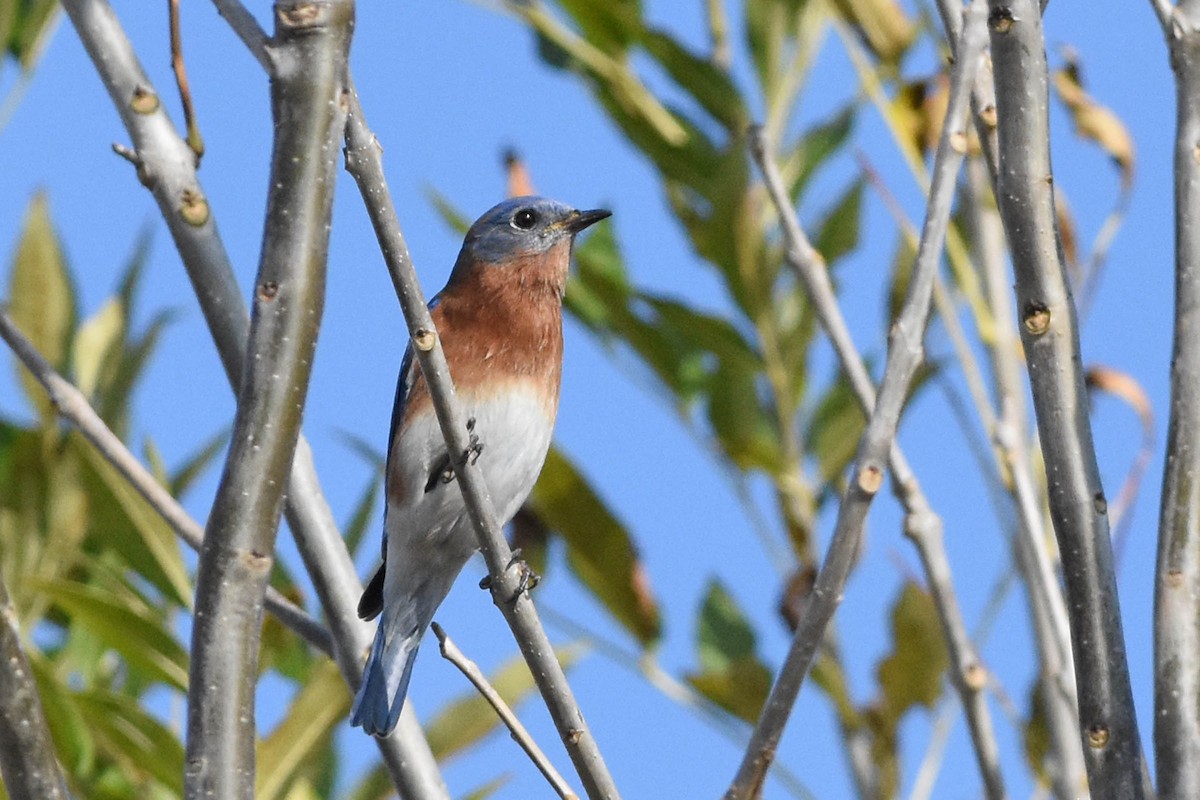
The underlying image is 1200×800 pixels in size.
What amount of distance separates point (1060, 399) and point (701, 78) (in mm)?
3142

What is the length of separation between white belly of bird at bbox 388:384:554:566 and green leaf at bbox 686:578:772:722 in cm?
86

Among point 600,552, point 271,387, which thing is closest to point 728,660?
point 600,552

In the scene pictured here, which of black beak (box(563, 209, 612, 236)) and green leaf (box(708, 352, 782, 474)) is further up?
black beak (box(563, 209, 612, 236))

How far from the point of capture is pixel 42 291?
5.62m

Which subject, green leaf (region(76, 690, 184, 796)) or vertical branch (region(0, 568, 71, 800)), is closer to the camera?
vertical branch (region(0, 568, 71, 800))

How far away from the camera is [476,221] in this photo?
19.7 feet

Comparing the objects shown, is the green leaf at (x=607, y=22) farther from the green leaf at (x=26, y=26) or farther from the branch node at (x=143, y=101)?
the branch node at (x=143, y=101)

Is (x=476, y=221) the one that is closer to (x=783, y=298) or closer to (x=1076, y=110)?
(x=783, y=298)

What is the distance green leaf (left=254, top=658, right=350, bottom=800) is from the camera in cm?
429

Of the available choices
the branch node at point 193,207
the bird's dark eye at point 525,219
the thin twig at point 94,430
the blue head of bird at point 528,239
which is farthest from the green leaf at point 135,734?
the bird's dark eye at point 525,219

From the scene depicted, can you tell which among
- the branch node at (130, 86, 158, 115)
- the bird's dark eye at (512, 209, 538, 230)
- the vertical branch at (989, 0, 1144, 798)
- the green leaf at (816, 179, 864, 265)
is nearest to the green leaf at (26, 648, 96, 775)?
the branch node at (130, 86, 158, 115)

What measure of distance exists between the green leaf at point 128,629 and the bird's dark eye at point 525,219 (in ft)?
6.28

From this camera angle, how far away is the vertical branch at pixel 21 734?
2.55 metres

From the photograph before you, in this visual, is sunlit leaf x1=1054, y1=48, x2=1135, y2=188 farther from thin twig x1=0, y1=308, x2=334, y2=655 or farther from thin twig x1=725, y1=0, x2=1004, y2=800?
thin twig x1=0, y1=308, x2=334, y2=655
